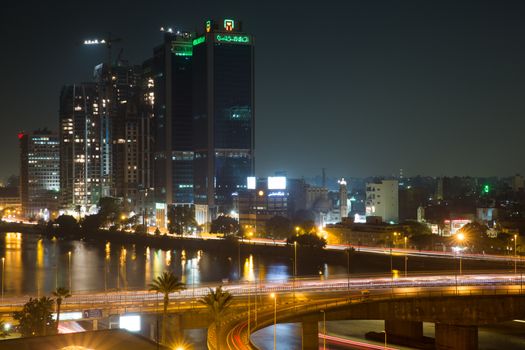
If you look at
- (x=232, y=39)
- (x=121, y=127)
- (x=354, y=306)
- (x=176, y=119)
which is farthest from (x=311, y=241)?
(x=121, y=127)

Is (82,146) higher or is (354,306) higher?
(82,146)

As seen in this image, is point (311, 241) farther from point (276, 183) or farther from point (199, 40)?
point (199, 40)

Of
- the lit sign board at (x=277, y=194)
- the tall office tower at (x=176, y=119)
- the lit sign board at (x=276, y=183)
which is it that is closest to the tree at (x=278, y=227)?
the lit sign board at (x=277, y=194)

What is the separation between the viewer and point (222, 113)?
8238 cm

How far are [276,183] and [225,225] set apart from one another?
6.72 meters

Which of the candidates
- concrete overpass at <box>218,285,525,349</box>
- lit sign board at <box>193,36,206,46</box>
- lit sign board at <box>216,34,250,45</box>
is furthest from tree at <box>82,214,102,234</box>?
concrete overpass at <box>218,285,525,349</box>

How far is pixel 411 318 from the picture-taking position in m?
26.4

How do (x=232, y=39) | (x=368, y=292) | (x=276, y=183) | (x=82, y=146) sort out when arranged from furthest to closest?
(x=82, y=146) → (x=232, y=39) → (x=276, y=183) → (x=368, y=292)

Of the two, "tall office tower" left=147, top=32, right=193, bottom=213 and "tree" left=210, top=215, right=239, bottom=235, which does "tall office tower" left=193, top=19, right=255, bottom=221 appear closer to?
"tall office tower" left=147, top=32, right=193, bottom=213

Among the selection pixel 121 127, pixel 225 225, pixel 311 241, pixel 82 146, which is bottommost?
pixel 311 241

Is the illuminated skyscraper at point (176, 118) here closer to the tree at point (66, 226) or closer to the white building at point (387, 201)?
the tree at point (66, 226)

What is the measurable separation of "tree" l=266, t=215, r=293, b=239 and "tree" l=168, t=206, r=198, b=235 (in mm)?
11728

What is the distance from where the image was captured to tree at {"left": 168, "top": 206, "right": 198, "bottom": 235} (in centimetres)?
7669

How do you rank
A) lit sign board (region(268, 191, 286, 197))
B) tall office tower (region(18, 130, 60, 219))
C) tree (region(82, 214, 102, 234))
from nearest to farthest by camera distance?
lit sign board (region(268, 191, 286, 197))
tree (region(82, 214, 102, 234))
tall office tower (region(18, 130, 60, 219))
